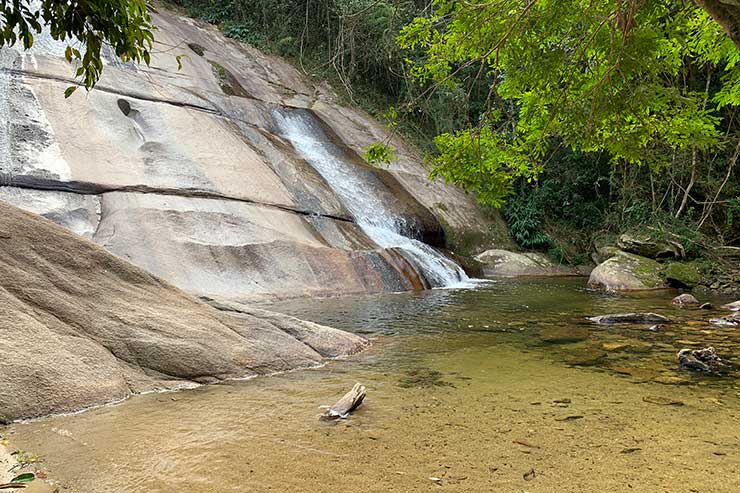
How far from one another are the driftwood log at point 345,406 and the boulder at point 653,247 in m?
13.9

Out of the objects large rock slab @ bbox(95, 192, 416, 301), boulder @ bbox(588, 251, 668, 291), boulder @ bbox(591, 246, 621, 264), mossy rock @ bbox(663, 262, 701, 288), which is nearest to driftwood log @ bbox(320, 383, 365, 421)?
large rock slab @ bbox(95, 192, 416, 301)

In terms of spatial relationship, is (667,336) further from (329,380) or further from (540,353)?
(329,380)

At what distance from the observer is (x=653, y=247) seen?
1502 cm

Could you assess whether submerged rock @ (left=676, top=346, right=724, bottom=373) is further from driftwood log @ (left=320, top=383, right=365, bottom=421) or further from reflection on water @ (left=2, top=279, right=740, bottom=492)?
driftwood log @ (left=320, top=383, right=365, bottom=421)

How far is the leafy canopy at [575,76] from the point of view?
181 inches

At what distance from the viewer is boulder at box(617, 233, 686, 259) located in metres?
15.0

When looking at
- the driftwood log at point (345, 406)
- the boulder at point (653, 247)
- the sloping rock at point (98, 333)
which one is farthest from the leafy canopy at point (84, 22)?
the boulder at point (653, 247)

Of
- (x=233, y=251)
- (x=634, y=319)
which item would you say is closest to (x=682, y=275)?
(x=634, y=319)

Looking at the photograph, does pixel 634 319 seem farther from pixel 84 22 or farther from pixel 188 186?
pixel 188 186

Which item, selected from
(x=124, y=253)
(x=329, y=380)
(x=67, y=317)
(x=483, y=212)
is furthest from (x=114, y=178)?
(x=483, y=212)

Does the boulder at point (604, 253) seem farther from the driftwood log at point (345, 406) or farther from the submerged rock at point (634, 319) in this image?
the driftwood log at point (345, 406)

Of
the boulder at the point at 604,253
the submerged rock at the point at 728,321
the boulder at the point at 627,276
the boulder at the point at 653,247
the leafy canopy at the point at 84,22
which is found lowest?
the boulder at the point at 604,253

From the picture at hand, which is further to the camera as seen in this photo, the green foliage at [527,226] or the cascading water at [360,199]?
the green foliage at [527,226]

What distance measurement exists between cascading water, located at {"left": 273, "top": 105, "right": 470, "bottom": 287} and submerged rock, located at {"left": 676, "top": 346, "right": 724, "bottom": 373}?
28.1 ft
